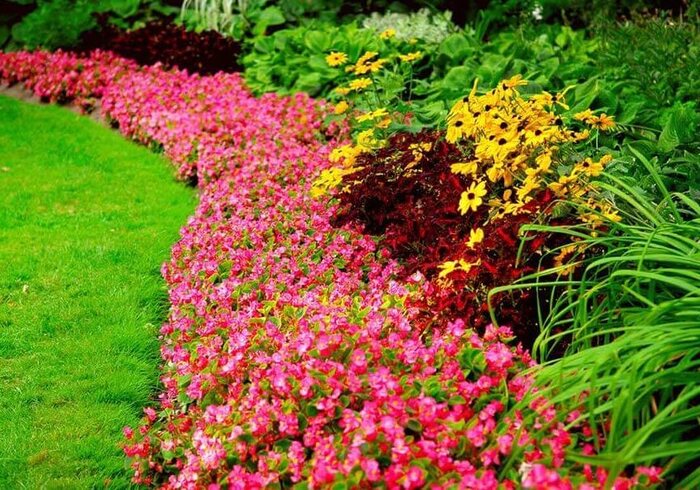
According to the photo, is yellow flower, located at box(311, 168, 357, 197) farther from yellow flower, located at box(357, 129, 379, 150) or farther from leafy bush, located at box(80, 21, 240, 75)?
leafy bush, located at box(80, 21, 240, 75)

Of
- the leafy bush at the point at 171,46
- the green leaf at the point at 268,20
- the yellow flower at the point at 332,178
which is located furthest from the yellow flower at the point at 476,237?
the green leaf at the point at 268,20

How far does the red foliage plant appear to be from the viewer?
311 centimetres

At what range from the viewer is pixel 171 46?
8977 mm

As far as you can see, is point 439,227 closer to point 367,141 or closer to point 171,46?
point 367,141

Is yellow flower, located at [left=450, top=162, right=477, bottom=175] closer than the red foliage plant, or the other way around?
the red foliage plant

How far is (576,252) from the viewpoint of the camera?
308 cm

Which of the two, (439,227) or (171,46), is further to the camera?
(171,46)

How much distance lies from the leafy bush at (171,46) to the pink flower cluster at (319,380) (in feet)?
13.5

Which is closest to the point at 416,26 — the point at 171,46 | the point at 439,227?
the point at 171,46

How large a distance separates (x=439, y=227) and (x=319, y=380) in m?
1.39

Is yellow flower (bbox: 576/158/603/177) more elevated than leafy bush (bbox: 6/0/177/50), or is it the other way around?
leafy bush (bbox: 6/0/177/50)

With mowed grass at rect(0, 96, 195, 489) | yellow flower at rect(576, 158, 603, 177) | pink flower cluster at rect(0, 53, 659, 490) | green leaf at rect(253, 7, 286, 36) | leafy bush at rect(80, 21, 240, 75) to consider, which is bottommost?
mowed grass at rect(0, 96, 195, 489)

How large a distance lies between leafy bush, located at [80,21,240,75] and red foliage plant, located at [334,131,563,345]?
460 cm

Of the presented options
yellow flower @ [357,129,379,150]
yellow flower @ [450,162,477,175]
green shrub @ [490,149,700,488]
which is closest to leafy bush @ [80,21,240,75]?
yellow flower @ [357,129,379,150]
